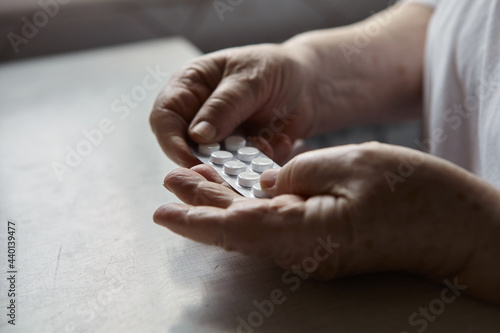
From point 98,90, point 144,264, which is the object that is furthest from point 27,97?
point 144,264

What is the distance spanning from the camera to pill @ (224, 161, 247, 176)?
47 centimetres

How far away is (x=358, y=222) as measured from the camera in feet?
1.19

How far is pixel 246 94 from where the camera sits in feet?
1.88

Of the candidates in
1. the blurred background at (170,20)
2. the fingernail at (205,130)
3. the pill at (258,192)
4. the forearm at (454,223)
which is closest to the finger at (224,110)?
the fingernail at (205,130)

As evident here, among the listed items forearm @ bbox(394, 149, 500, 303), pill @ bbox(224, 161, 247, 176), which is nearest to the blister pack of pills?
pill @ bbox(224, 161, 247, 176)

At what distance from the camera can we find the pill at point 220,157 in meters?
0.50

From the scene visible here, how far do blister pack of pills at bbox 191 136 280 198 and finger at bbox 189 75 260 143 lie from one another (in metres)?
0.01
